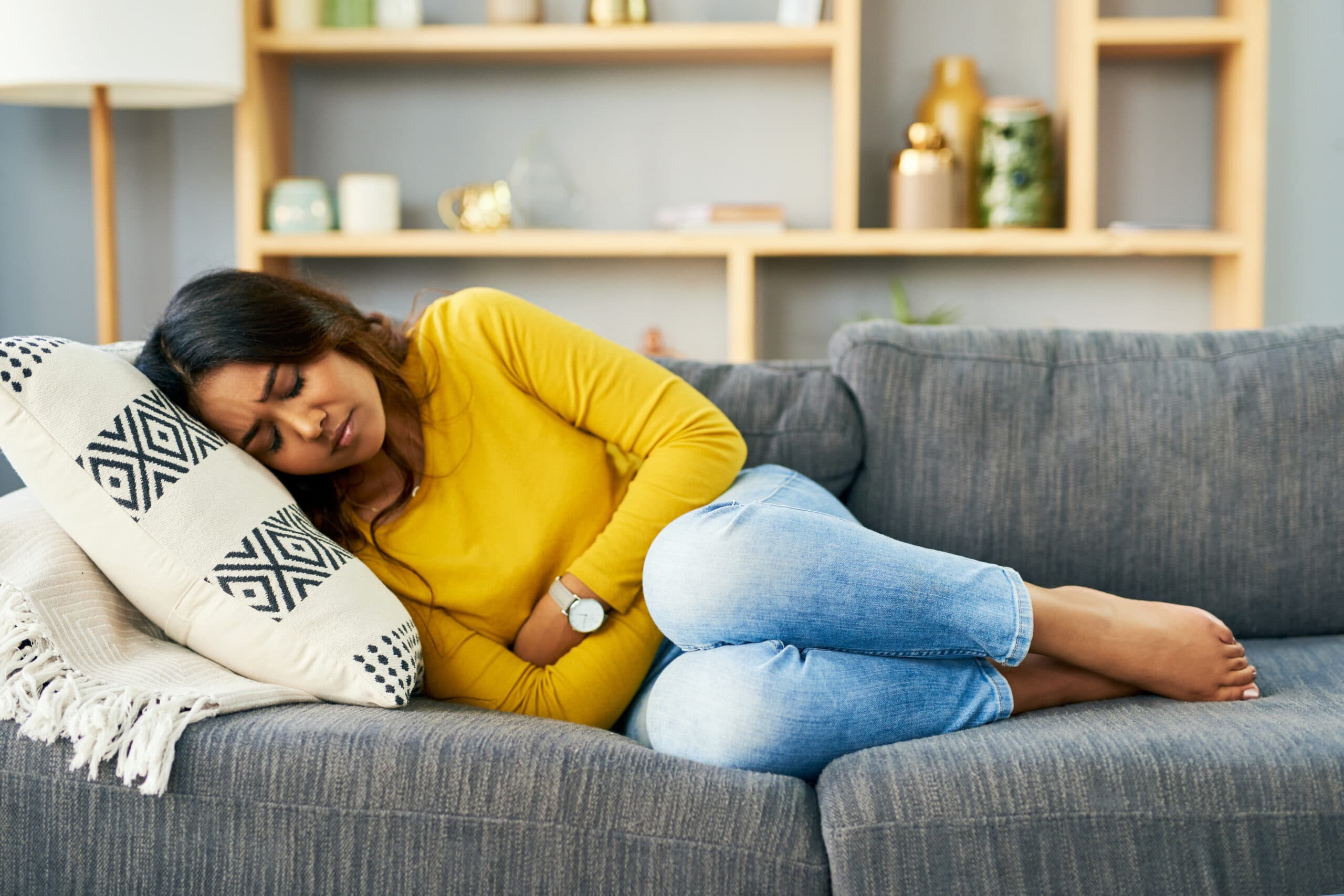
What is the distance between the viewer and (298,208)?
98.3 inches

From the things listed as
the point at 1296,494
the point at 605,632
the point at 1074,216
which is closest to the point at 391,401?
the point at 605,632

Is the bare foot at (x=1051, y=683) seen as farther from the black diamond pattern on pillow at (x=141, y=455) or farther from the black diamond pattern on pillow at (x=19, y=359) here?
the black diamond pattern on pillow at (x=19, y=359)

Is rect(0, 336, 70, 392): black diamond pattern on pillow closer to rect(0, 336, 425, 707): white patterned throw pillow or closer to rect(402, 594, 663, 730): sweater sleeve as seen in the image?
rect(0, 336, 425, 707): white patterned throw pillow

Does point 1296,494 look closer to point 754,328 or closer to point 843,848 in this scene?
point 843,848

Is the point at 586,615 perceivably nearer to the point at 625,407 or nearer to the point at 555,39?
the point at 625,407

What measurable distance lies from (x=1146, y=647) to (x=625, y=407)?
0.63 m

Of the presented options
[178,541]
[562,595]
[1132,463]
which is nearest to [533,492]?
[562,595]

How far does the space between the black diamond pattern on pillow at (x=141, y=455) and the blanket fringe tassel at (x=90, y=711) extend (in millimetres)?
147

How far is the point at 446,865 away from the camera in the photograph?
2.92 feet

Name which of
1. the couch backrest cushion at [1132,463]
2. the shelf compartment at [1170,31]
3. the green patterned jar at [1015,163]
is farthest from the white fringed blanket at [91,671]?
the shelf compartment at [1170,31]


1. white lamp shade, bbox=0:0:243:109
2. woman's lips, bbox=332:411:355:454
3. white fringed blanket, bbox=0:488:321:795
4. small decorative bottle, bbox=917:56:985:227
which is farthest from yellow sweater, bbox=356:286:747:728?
small decorative bottle, bbox=917:56:985:227

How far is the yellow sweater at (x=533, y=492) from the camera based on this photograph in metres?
1.19

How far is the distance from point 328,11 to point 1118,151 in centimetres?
195

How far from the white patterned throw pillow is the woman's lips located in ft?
0.43
